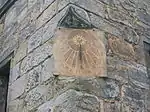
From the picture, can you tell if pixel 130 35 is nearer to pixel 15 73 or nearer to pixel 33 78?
pixel 33 78

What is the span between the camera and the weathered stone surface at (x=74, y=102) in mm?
2651

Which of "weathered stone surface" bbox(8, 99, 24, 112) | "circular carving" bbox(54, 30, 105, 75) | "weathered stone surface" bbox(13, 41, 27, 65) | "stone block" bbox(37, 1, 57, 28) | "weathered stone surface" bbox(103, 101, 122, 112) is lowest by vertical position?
"weathered stone surface" bbox(103, 101, 122, 112)

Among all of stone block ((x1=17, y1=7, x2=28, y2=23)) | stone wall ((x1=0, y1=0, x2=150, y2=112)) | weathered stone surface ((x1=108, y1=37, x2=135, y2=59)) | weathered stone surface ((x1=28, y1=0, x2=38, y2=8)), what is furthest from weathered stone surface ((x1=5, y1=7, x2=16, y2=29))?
weathered stone surface ((x1=108, y1=37, x2=135, y2=59))

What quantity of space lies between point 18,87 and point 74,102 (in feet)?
3.07

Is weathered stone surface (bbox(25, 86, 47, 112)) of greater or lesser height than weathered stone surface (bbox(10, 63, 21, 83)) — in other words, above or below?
below

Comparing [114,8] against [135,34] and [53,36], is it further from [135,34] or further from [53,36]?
[53,36]

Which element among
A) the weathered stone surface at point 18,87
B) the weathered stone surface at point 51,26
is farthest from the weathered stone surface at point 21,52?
the weathered stone surface at point 51,26

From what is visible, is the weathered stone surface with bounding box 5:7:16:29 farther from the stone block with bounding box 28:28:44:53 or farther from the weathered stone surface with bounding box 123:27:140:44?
the weathered stone surface with bounding box 123:27:140:44

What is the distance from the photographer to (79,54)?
292 centimetres

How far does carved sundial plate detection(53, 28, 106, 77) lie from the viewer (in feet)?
9.42

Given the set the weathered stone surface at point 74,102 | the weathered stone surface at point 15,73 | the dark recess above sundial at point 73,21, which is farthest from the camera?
the weathered stone surface at point 15,73

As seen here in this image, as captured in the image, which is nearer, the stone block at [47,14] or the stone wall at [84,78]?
the stone wall at [84,78]

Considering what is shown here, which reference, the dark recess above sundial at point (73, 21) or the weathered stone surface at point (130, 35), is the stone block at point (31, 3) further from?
the weathered stone surface at point (130, 35)

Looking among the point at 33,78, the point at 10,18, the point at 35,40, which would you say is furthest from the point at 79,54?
the point at 10,18
